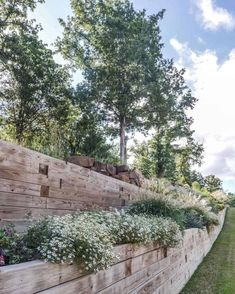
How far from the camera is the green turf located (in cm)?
527

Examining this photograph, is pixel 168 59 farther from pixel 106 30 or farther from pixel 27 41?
pixel 27 41

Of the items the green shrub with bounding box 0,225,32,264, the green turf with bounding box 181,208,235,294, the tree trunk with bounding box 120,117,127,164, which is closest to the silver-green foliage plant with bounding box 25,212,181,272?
the green shrub with bounding box 0,225,32,264

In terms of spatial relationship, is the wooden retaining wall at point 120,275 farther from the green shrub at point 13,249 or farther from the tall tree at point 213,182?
the tall tree at point 213,182

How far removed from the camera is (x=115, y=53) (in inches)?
625

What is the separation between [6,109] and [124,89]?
18.0 ft

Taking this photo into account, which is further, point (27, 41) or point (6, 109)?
point (6, 109)

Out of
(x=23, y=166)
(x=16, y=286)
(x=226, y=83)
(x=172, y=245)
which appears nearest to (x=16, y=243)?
(x=16, y=286)

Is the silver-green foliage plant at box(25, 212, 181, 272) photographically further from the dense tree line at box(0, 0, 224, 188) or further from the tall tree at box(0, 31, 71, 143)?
the tall tree at box(0, 31, 71, 143)

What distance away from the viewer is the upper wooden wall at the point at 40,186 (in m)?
3.36

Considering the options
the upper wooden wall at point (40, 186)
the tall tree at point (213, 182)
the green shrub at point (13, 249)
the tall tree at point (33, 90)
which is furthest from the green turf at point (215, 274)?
the tall tree at point (213, 182)

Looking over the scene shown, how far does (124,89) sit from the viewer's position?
53.9 feet

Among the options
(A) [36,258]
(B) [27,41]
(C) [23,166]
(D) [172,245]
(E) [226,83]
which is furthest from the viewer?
(B) [27,41]

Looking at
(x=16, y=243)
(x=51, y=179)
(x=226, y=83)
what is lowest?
(x=16, y=243)

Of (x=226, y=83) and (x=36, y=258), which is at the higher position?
(x=226, y=83)
